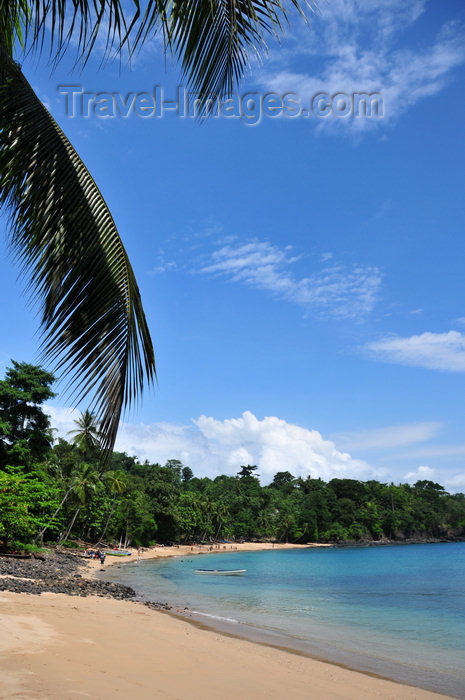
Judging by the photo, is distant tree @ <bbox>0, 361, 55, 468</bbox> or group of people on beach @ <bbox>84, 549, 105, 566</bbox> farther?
group of people on beach @ <bbox>84, 549, 105, 566</bbox>

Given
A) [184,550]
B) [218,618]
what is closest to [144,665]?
[218,618]

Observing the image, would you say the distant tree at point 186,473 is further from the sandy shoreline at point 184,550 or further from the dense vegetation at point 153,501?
the sandy shoreline at point 184,550

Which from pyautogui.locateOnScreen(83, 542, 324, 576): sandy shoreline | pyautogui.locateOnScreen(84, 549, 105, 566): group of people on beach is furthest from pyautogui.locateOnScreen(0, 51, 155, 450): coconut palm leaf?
pyautogui.locateOnScreen(84, 549, 105, 566): group of people on beach

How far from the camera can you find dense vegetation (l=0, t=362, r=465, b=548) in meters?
28.8

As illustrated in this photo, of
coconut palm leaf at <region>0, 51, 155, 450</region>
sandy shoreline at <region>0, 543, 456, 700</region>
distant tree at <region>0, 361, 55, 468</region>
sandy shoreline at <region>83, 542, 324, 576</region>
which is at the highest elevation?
distant tree at <region>0, 361, 55, 468</region>

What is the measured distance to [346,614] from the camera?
22219 millimetres

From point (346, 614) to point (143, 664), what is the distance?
51.3ft

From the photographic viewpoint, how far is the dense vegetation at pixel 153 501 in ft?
94.5

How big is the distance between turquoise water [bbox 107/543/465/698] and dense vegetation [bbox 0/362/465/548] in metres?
8.13

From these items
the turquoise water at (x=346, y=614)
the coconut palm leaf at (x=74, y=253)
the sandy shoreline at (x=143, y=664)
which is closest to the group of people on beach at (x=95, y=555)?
the turquoise water at (x=346, y=614)

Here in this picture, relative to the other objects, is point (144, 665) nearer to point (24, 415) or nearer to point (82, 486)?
point (24, 415)

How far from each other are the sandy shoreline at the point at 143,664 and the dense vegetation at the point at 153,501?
3460 mm

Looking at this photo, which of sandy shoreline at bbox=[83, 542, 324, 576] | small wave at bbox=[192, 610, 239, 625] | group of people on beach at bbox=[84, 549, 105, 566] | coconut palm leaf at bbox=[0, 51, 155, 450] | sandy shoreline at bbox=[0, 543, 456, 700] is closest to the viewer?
coconut palm leaf at bbox=[0, 51, 155, 450]

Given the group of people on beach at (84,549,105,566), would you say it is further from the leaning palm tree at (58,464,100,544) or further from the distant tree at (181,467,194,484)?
the distant tree at (181,467,194,484)
